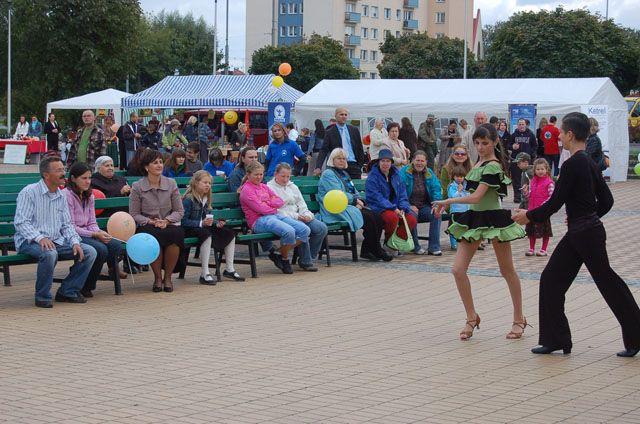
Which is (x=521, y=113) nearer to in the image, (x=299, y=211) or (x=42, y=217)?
(x=299, y=211)

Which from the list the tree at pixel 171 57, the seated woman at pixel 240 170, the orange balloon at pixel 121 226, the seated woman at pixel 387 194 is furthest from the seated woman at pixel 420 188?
the tree at pixel 171 57

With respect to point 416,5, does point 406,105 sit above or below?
below

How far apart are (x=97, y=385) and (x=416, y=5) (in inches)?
4924

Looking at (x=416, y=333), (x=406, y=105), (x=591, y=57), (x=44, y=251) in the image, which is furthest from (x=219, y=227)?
(x=591, y=57)

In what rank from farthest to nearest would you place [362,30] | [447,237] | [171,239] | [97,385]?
1. [362,30]
2. [447,237]
3. [171,239]
4. [97,385]

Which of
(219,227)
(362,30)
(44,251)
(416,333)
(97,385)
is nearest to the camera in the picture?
(97,385)

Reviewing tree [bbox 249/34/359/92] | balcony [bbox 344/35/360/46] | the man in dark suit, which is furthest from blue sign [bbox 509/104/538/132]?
balcony [bbox 344/35/360/46]

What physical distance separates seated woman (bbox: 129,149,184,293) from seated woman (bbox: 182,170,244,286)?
13.1 inches

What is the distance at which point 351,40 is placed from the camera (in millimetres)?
121000

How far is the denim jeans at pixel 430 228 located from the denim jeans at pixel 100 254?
496 cm

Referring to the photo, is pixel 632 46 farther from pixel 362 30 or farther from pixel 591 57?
pixel 362 30

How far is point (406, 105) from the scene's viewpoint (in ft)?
105

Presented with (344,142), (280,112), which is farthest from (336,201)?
(280,112)

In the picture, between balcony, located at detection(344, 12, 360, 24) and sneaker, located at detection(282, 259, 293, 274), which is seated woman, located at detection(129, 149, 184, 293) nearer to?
sneaker, located at detection(282, 259, 293, 274)
